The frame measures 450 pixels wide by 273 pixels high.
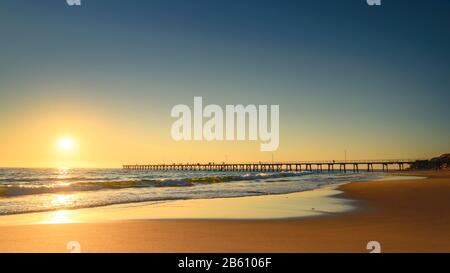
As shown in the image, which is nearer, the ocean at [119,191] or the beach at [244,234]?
the beach at [244,234]

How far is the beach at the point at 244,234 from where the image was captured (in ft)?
25.0

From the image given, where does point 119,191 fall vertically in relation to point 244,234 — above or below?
below

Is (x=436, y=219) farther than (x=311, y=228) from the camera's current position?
Yes

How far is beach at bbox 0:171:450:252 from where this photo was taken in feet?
25.0

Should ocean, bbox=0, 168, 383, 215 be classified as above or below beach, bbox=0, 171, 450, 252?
below

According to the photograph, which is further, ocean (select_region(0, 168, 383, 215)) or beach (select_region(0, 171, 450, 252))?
ocean (select_region(0, 168, 383, 215))

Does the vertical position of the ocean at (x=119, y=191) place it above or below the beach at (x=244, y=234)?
below

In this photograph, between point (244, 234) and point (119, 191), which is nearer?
point (244, 234)

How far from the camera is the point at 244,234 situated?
9.11 metres
